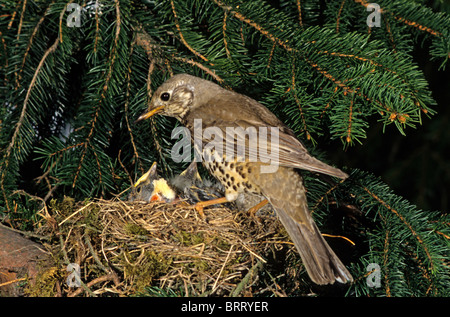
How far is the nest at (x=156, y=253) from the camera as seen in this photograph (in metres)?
2.68

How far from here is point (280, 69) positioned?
3.23 m

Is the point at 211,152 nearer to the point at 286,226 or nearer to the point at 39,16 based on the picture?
the point at 286,226

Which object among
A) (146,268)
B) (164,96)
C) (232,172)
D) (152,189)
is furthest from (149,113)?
(146,268)

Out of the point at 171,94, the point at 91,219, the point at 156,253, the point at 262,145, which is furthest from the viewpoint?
the point at 171,94

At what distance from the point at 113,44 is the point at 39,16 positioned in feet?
1.73

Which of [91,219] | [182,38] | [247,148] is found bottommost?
[91,219]

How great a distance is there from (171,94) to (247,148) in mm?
585

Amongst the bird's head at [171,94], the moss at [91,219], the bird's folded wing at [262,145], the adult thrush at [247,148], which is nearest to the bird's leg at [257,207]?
the adult thrush at [247,148]

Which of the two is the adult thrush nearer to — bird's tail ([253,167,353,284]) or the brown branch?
bird's tail ([253,167,353,284])

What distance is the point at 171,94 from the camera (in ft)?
11.2

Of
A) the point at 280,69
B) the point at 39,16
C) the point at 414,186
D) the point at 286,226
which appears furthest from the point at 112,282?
the point at 414,186

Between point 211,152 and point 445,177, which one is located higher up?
point 211,152

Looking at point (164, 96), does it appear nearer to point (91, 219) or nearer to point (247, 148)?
point (247, 148)

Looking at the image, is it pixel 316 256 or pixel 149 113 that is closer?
pixel 316 256
